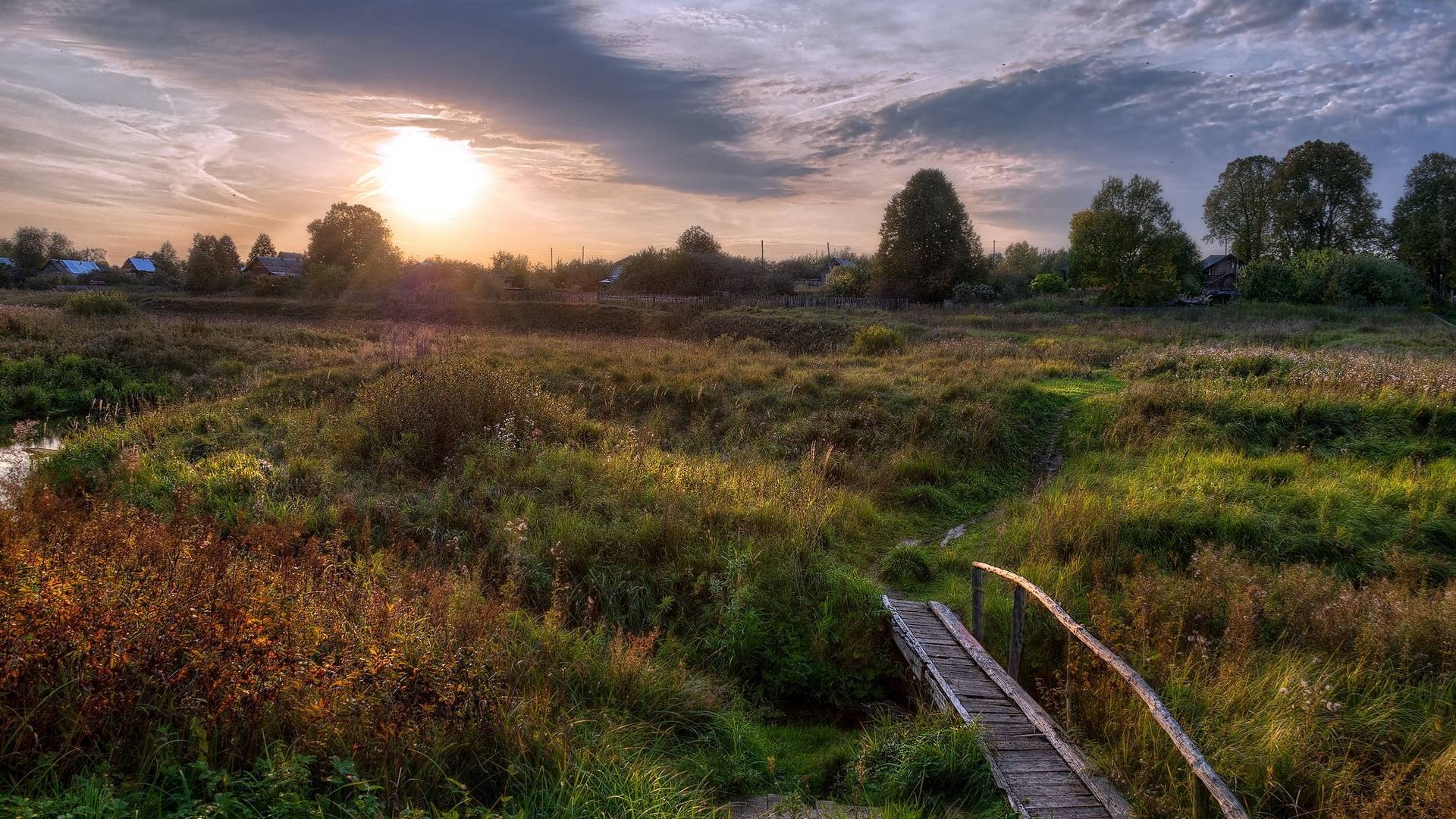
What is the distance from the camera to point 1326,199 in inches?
1859

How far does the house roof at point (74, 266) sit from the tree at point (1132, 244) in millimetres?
95758

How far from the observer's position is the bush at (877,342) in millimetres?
24027

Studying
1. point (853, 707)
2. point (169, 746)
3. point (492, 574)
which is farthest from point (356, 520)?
point (853, 707)

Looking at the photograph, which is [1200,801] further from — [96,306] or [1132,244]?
[1132,244]

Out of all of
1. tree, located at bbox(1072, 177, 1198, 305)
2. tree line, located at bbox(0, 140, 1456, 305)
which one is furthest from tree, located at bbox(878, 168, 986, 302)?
tree, located at bbox(1072, 177, 1198, 305)

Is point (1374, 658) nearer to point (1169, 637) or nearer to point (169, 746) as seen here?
point (1169, 637)

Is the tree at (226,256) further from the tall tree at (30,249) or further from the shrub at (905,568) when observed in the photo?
the shrub at (905,568)

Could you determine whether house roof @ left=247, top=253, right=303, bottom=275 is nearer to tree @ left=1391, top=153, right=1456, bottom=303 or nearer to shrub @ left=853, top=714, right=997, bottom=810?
shrub @ left=853, top=714, right=997, bottom=810

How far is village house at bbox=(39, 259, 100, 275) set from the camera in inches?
2955

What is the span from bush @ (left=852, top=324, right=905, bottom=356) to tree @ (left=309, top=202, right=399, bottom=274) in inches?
2057

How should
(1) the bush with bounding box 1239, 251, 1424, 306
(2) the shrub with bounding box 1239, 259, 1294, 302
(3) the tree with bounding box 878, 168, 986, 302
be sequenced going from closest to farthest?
(1) the bush with bounding box 1239, 251, 1424, 306 → (2) the shrub with bounding box 1239, 259, 1294, 302 → (3) the tree with bounding box 878, 168, 986, 302

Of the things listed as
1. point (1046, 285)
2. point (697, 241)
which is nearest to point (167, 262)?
point (697, 241)

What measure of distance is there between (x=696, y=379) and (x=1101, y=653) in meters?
12.6

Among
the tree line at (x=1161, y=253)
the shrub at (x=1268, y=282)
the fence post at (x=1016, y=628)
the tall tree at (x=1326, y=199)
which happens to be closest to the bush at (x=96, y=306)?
the tree line at (x=1161, y=253)
